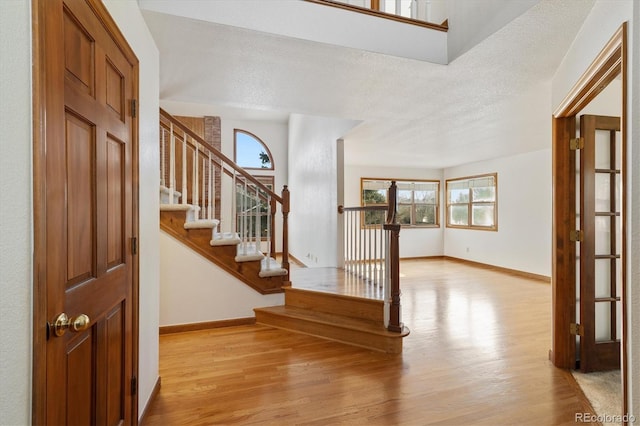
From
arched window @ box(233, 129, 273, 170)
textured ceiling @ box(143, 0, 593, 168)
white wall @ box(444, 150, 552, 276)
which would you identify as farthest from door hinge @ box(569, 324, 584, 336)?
arched window @ box(233, 129, 273, 170)

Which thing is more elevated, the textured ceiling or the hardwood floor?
the textured ceiling

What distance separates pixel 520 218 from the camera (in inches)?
232

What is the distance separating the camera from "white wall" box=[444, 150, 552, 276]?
17.9 ft

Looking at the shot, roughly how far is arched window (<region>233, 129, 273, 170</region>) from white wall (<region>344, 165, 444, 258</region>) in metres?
2.13

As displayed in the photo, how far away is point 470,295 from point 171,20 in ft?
15.9

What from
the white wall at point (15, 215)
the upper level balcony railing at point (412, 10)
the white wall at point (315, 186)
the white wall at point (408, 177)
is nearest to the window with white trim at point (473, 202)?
the white wall at point (408, 177)

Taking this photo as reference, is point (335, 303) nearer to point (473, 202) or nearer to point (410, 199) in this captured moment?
point (410, 199)

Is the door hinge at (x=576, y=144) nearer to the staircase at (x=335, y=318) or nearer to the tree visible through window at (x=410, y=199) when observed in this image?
the staircase at (x=335, y=318)

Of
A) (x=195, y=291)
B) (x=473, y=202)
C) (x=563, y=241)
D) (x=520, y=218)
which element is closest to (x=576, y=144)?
(x=563, y=241)

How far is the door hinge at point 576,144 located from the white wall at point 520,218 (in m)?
3.61

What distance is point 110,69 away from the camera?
138 centimetres

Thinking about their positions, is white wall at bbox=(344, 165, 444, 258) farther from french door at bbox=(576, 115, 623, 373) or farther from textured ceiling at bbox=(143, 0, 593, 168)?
french door at bbox=(576, 115, 623, 373)

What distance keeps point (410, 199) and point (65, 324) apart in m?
7.54

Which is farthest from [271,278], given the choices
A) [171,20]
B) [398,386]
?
[171,20]
